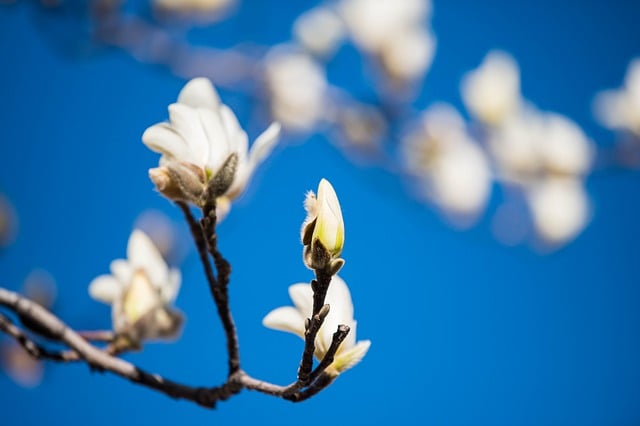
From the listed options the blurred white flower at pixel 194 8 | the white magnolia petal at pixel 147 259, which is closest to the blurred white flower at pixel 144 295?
the white magnolia petal at pixel 147 259

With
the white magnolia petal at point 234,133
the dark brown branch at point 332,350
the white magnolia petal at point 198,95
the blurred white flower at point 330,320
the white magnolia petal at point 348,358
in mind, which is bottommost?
the dark brown branch at point 332,350

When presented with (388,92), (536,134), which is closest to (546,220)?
(536,134)

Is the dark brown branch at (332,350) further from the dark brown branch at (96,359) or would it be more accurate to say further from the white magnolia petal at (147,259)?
the white magnolia petal at (147,259)

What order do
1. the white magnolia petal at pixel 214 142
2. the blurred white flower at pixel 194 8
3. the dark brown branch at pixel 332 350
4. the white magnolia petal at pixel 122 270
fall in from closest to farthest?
the dark brown branch at pixel 332 350, the white magnolia petal at pixel 214 142, the white magnolia petal at pixel 122 270, the blurred white flower at pixel 194 8

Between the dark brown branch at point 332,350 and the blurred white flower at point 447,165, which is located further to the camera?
the blurred white flower at point 447,165

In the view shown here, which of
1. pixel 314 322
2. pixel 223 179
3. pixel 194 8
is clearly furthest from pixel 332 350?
pixel 194 8

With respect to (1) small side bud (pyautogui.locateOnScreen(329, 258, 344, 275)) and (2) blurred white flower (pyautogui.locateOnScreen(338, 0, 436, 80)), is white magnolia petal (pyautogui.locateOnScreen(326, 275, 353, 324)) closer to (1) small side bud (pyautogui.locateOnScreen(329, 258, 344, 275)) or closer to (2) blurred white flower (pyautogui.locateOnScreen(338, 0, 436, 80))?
(1) small side bud (pyautogui.locateOnScreen(329, 258, 344, 275))

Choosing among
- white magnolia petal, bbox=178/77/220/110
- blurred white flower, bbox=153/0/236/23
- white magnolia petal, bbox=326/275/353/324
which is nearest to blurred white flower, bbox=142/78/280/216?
white magnolia petal, bbox=178/77/220/110

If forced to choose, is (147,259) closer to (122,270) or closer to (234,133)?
(122,270)
